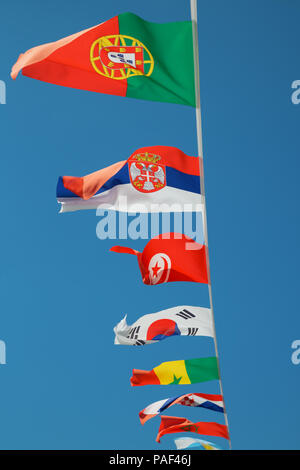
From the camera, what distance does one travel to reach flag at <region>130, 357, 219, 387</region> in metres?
13.1

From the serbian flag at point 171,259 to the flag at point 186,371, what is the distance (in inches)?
88.8

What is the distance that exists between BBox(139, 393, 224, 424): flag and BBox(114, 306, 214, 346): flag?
1.51 metres

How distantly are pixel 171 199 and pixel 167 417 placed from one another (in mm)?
5574

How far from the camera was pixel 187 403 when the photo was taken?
42.9 ft

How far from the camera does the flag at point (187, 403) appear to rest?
12945 millimetres

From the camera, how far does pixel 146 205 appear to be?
37.7 ft

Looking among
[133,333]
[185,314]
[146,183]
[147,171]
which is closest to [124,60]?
[147,171]

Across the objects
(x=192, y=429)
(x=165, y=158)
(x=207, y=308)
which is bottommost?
(x=192, y=429)

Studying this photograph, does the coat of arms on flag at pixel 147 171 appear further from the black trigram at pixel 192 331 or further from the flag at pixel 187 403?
the flag at pixel 187 403

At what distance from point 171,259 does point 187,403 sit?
3.51 m

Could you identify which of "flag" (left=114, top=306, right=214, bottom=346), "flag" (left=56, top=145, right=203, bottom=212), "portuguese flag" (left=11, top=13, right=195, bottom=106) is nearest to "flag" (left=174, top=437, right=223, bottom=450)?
"flag" (left=114, top=306, right=214, bottom=346)

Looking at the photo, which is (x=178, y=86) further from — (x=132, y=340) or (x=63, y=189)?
(x=132, y=340)

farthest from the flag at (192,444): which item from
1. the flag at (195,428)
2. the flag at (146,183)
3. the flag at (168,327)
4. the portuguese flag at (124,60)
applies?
the portuguese flag at (124,60)

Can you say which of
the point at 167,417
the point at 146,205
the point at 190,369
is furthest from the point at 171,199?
the point at 167,417
